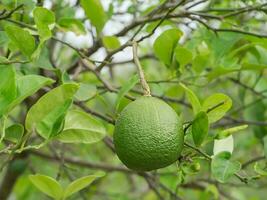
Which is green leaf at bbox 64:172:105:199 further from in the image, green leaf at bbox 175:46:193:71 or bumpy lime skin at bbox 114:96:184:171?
green leaf at bbox 175:46:193:71

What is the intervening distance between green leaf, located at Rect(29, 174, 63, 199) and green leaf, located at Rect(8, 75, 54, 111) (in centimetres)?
18

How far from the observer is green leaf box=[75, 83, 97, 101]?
1.08 meters

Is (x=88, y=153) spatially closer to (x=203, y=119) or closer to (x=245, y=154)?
(x=245, y=154)

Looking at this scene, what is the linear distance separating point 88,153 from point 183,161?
151 centimetres

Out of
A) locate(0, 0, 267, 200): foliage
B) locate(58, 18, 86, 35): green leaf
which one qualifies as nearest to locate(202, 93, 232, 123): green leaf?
locate(0, 0, 267, 200): foliage

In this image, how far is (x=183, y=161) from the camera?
3.04ft

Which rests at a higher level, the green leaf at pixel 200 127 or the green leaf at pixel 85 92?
the green leaf at pixel 200 127

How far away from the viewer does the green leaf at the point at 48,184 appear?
37.9 inches

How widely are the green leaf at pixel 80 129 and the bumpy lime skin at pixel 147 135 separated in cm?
8

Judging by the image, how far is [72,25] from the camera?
4.11 ft

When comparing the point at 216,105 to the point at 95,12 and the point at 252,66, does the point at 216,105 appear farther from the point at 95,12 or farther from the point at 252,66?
the point at 95,12

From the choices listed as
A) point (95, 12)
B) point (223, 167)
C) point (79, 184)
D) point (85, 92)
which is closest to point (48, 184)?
point (79, 184)

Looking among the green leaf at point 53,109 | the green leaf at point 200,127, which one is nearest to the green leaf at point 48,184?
the green leaf at point 53,109

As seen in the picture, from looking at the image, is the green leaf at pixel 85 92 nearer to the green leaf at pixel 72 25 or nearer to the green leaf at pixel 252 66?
the green leaf at pixel 72 25
